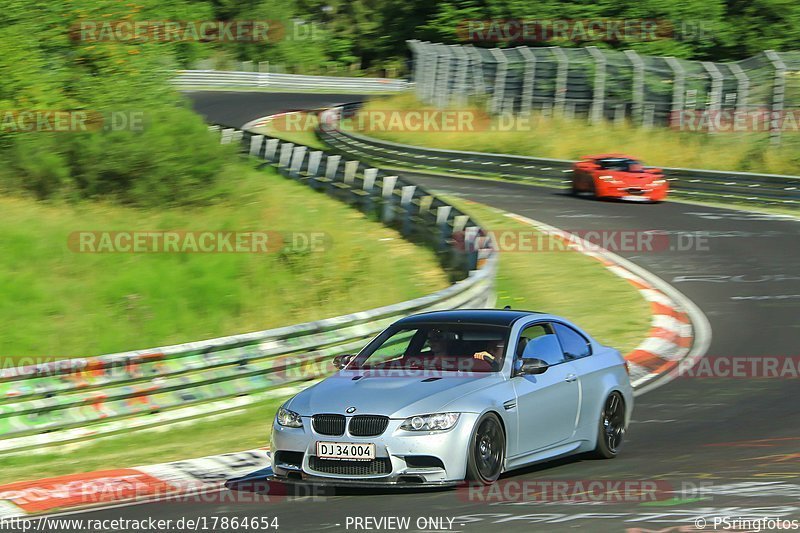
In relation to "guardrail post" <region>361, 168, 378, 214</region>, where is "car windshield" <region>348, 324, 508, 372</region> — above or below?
above

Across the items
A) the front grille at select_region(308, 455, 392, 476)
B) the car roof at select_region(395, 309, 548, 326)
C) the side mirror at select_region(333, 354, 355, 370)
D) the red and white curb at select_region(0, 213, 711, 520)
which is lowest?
the red and white curb at select_region(0, 213, 711, 520)

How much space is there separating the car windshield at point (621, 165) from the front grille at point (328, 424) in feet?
72.8

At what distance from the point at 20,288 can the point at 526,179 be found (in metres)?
18.6

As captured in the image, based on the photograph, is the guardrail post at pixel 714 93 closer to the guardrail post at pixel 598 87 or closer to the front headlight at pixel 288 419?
the guardrail post at pixel 598 87

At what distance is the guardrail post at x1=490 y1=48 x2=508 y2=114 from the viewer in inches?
1638

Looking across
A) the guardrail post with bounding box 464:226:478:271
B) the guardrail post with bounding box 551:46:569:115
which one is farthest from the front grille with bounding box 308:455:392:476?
the guardrail post with bounding box 551:46:569:115

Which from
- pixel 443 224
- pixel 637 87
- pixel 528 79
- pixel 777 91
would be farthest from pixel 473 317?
pixel 528 79

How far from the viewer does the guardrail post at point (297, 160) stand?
29.3m

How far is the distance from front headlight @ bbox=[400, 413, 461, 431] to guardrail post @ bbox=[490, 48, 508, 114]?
34.6 meters

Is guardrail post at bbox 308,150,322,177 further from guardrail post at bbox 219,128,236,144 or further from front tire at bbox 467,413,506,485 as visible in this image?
front tire at bbox 467,413,506,485

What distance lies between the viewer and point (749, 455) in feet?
30.2

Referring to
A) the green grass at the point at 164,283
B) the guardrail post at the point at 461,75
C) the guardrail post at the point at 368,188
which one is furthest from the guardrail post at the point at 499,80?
the green grass at the point at 164,283

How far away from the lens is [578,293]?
18828mm

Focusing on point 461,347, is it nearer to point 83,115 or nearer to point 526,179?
point 83,115
